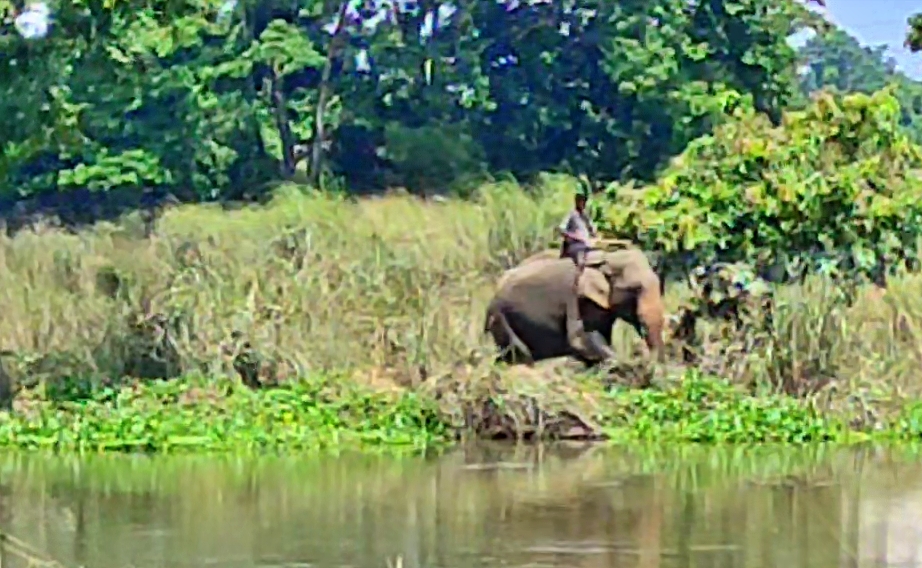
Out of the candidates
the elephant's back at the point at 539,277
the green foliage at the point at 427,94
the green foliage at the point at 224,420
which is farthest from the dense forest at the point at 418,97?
the green foliage at the point at 224,420

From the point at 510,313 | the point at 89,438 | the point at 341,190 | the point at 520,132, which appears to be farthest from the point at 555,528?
the point at 520,132

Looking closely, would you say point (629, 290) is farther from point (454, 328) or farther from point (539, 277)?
point (454, 328)

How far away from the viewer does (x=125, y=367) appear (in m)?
21.0

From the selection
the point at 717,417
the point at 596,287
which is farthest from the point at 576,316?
the point at 717,417

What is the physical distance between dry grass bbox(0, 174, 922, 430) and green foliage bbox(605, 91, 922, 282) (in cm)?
75

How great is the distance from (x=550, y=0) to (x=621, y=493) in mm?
28214

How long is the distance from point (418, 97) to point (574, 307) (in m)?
20.6

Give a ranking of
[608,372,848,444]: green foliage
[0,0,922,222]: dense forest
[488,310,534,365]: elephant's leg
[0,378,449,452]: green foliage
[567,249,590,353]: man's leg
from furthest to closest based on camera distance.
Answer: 1. [0,0,922,222]: dense forest
2. [488,310,534,365]: elephant's leg
3. [567,249,590,353]: man's leg
4. [608,372,848,444]: green foliage
5. [0,378,449,452]: green foliage

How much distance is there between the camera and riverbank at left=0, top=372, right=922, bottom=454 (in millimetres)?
18500

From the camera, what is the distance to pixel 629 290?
2052 cm

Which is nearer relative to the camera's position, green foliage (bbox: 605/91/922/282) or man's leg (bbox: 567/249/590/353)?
man's leg (bbox: 567/249/590/353)

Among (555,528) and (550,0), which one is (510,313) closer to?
(555,528)

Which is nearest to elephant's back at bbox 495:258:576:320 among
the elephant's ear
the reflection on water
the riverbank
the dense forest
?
the elephant's ear

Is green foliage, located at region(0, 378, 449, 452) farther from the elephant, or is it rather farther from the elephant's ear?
the elephant's ear
